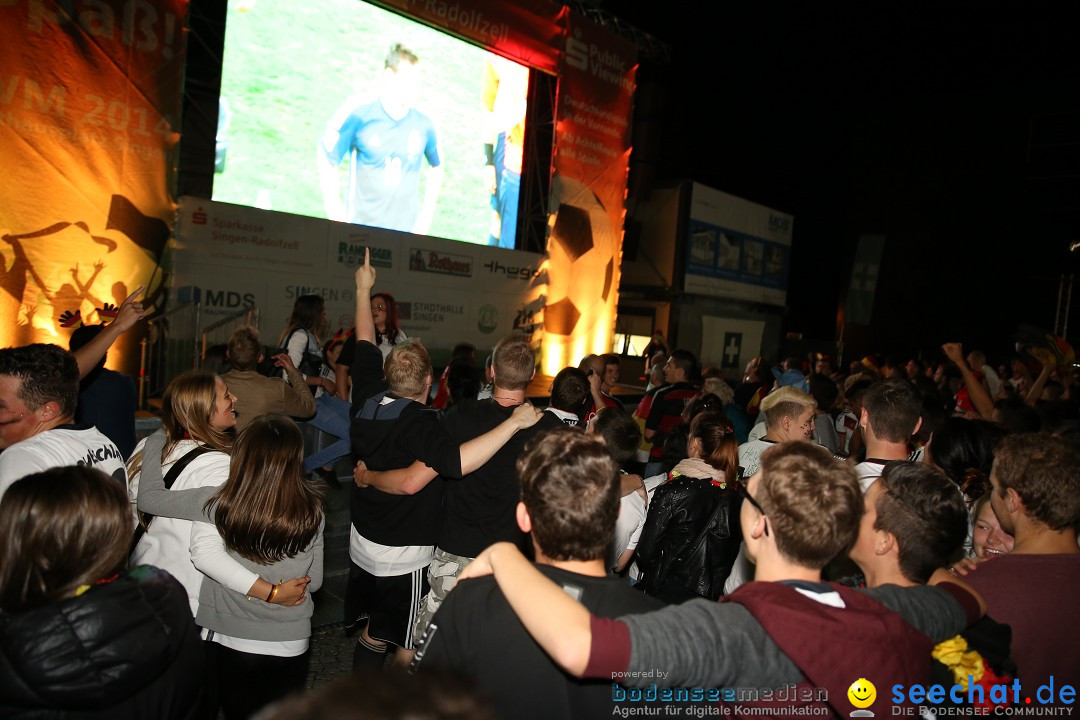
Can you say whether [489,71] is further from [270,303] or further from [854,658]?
[854,658]

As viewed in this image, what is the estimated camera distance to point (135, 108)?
888 cm

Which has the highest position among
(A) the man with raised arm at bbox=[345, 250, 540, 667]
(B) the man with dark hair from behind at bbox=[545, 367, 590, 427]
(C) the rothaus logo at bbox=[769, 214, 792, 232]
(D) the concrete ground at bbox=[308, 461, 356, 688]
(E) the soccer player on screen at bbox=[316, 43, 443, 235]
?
(C) the rothaus logo at bbox=[769, 214, 792, 232]

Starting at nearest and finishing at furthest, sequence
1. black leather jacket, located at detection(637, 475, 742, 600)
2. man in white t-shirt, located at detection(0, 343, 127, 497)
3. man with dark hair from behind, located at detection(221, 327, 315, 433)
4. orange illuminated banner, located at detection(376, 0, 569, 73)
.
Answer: man in white t-shirt, located at detection(0, 343, 127, 497)
black leather jacket, located at detection(637, 475, 742, 600)
man with dark hair from behind, located at detection(221, 327, 315, 433)
orange illuminated banner, located at detection(376, 0, 569, 73)

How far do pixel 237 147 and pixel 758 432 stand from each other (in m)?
8.55

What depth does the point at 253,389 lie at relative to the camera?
4.39 m

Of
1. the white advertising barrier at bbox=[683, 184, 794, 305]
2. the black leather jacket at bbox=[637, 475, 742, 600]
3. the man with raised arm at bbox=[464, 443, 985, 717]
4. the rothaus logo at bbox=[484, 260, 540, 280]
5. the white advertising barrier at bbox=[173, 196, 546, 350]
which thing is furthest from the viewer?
the white advertising barrier at bbox=[683, 184, 794, 305]

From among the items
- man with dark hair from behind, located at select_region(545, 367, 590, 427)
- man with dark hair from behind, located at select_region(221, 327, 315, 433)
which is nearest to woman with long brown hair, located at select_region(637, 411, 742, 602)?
man with dark hair from behind, located at select_region(545, 367, 590, 427)

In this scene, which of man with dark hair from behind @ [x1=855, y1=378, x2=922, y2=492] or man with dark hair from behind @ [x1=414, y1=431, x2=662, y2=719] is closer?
man with dark hair from behind @ [x1=414, y1=431, x2=662, y2=719]

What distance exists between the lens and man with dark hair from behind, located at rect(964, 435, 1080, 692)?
206cm

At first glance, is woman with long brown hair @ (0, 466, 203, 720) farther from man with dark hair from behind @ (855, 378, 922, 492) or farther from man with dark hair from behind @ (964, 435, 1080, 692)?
man with dark hair from behind @ (855, 378, 922, 492)

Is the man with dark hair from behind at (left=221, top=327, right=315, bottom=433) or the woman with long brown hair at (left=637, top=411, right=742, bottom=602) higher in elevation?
the man with dark hair from behind at (left=221, top=327, right=315, bottom=433)

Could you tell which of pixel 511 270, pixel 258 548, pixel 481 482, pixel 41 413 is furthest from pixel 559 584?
pixel 511 270

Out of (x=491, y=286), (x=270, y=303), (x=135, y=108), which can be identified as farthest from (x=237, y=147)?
(x=491, y=286)

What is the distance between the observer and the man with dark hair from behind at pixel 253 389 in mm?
4348
